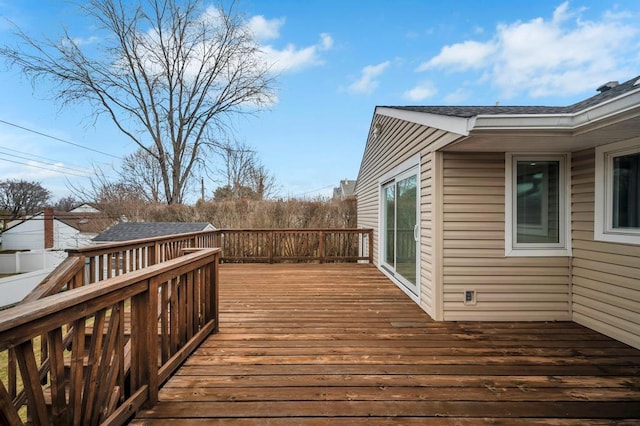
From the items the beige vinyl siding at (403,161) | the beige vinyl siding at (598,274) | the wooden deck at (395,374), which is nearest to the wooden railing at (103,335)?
the wooden deck at (395,374)

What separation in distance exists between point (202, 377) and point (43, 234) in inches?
980

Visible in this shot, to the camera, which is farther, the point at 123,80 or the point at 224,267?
the point at 123,80

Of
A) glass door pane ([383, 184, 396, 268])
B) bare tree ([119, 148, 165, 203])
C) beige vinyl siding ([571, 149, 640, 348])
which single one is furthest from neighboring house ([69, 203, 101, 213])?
beige vinyl siding ([571, 149, 640, 348])

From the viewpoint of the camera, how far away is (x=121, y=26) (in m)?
12.0

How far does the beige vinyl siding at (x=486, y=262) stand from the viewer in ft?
10.6

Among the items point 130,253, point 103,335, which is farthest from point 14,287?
point 103,335

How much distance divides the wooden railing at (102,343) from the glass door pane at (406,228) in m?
2.87

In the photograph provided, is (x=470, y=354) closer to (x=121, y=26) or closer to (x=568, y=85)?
(x=568, y=85)

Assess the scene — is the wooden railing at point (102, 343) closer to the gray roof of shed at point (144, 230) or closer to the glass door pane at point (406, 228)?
the glass door pane at point (406, 228)

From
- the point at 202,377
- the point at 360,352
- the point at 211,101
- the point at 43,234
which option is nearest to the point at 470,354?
the point at 360,352

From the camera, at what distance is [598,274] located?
297 cm

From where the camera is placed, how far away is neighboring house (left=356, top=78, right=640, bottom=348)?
2723 mm

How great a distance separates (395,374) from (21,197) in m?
27.6

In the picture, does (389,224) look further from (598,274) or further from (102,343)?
(102,343)
